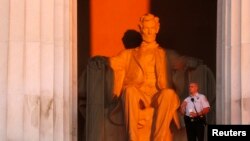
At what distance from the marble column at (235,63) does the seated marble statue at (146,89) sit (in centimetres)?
177

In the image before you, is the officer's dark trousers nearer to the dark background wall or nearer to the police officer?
the police officer

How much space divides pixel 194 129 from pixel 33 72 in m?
2.63

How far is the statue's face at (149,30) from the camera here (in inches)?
617

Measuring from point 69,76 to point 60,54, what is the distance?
0.41m

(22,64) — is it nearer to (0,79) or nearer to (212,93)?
(0,79)

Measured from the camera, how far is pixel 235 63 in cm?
1300

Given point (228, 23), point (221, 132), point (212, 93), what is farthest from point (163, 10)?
point (221, 132)

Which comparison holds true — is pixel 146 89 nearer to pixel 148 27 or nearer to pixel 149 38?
pixel 149 38

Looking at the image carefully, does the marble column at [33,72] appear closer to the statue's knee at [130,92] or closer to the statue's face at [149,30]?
the statue's knee at [130,92]

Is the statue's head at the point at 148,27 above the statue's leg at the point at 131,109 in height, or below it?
above

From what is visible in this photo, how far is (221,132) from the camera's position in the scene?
1124 centimetres

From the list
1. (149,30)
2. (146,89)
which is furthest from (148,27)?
(146,89)

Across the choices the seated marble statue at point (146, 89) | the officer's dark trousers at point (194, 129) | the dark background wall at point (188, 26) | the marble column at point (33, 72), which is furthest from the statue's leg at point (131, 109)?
the dark background wall at point (188, 26)

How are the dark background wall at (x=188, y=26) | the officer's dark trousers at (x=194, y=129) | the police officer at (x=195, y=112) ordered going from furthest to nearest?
the dark background wall at (x=188, y=26), the officer's dark trousers at (x=194, y=129), the police officer at (x=195, y=112)
